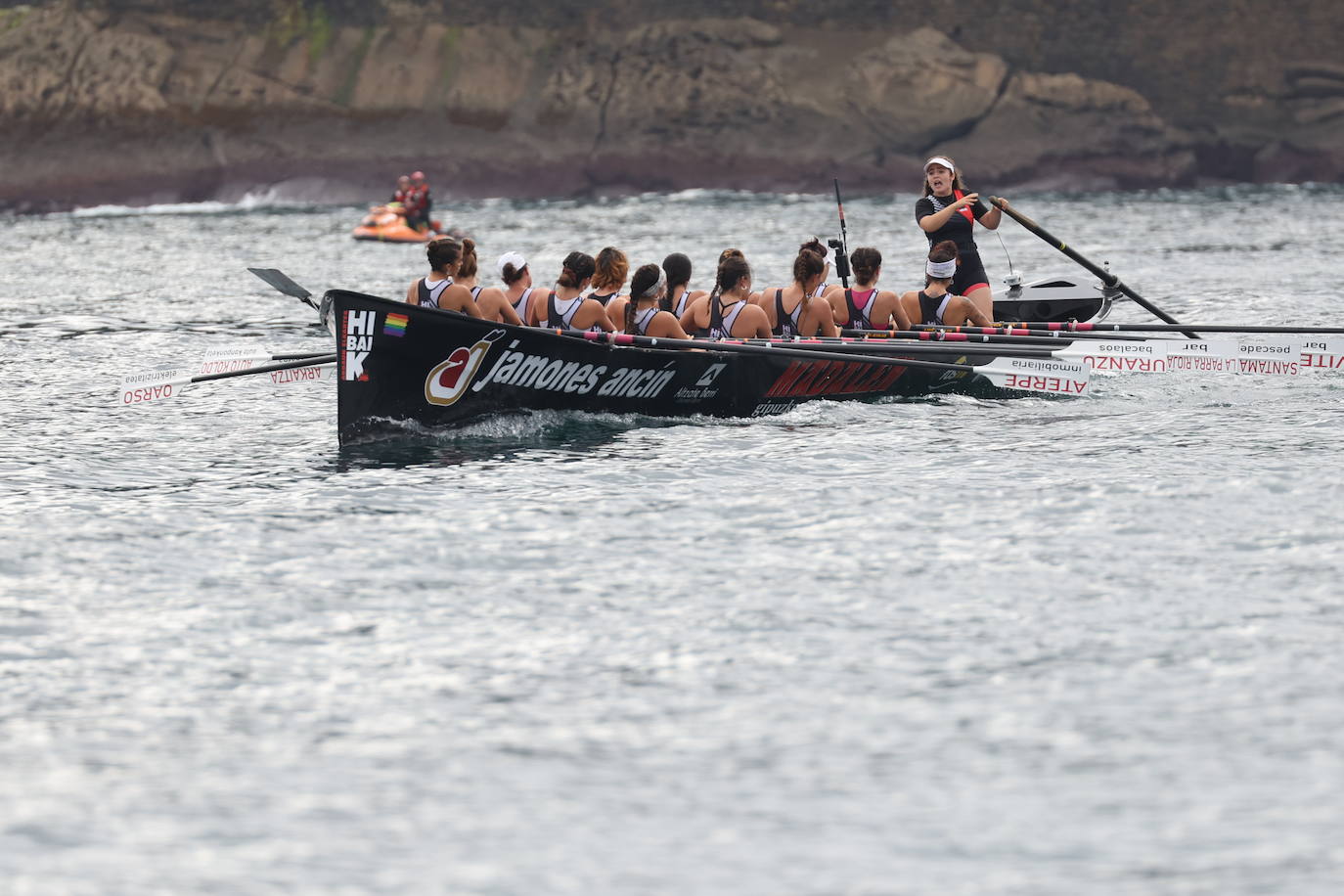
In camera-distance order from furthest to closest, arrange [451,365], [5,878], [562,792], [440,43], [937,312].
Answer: [440,43] → [937,312] → [451,365] → [562,792] → [5,878]

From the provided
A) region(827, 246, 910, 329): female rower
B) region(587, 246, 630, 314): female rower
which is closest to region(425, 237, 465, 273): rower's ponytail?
region(587, 246, 630, 314): female rower

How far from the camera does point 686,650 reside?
8.77 metres

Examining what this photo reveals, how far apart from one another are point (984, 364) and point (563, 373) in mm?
3935

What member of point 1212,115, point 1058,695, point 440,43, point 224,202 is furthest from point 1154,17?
point 1058,695

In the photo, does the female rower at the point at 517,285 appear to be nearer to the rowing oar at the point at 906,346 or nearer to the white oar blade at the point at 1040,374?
the rowing oar at the point at 906,346

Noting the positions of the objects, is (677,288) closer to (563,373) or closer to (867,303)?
(563,373)

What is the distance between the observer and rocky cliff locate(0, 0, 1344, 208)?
62219mm

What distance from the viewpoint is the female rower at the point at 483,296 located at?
13.9 meters

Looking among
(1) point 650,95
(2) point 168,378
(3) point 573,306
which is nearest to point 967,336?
(3) point 573,306

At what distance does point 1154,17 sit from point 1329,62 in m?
6.65

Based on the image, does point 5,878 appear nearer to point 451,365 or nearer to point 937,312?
point 451,365

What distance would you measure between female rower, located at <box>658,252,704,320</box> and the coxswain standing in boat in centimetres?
40

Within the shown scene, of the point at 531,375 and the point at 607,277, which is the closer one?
the point at 531,375

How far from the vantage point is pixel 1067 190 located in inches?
2432
